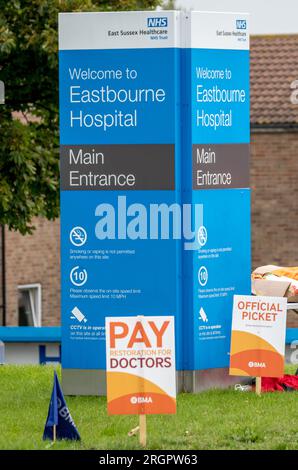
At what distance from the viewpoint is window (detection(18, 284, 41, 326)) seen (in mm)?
39688

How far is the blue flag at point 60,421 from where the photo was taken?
11.5 m

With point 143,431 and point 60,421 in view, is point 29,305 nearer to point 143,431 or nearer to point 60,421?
point 60,421

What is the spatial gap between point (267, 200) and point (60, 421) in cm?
3136

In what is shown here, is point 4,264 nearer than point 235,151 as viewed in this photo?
No

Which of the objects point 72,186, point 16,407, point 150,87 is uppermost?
point 150,87

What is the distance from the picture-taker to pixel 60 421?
38.0 feet

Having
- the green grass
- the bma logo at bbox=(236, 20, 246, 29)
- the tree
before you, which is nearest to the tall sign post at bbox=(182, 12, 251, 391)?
the bma logo at bbox=(236, 20, 246, 29)

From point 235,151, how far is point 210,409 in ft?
8.97

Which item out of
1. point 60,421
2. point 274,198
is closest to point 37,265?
point 274,198

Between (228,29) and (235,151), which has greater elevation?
(228,29)
